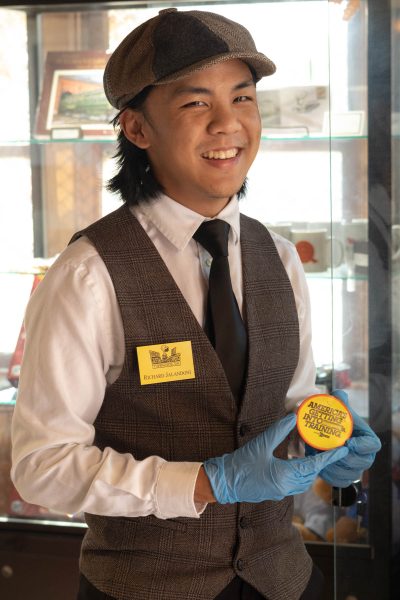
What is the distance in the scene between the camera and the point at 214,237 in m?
1.54

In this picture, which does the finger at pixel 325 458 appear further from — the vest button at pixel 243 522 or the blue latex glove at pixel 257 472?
the vest button at pixel 243 522

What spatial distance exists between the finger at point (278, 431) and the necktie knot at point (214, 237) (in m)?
0.33

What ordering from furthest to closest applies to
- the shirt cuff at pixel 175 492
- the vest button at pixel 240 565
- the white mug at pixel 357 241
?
1. the white mug at pixel 357 241
2. the vest button at pixel 240 565
3. the shirt cuff at pixel 175 492

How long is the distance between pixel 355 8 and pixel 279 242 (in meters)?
0.53

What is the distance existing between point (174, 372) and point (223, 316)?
0.14m

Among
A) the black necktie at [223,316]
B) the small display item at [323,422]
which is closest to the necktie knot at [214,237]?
the black necktie at [223,316]

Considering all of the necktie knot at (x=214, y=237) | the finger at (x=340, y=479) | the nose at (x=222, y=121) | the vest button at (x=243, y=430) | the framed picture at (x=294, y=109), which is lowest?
the finger at (x=340, y=479)

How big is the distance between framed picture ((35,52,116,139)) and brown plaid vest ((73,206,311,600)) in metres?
1.14

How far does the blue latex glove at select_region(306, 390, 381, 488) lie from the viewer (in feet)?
4.89

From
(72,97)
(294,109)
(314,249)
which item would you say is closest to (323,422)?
(314,249)

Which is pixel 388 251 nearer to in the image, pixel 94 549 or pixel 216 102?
pixel 216 102

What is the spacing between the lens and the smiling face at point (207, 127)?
1443 millimetres

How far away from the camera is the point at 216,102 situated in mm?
1453

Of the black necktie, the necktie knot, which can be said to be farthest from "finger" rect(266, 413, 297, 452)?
the necktie knot
